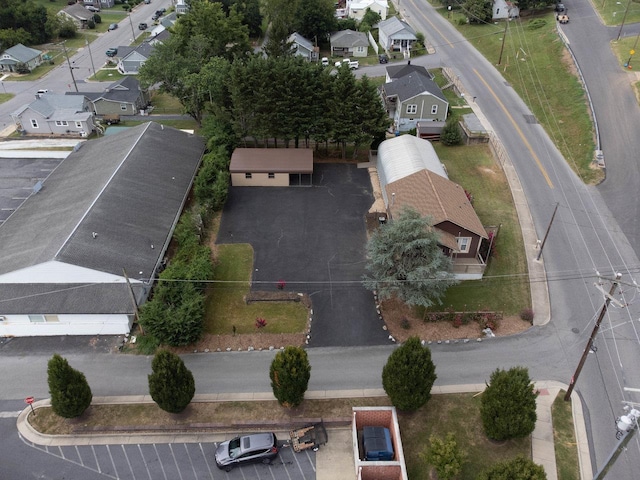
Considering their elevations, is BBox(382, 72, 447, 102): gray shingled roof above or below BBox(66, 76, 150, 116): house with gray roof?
above

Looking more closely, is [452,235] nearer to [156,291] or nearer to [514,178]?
[514,178]

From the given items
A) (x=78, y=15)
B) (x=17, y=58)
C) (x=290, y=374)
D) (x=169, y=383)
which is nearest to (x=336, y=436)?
(x=290, y=374)

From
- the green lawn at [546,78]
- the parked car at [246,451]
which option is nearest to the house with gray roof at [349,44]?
the green lawn at [546,78]

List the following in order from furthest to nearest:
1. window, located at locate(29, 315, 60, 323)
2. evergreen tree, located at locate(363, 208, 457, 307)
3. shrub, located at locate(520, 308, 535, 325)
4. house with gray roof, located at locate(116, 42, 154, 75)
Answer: house with gray roof, located at locate(116, 42, 154, 75) → shrub, located at locate(520, 308, 535, 325) → window, located at locate(29, 315, 60, 323) → evergreen tree, located at locate(363, 208, 457, 307)

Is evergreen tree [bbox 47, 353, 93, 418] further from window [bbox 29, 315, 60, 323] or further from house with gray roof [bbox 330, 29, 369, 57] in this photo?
house with gray roof [bbox 330, 29, 369, 57]

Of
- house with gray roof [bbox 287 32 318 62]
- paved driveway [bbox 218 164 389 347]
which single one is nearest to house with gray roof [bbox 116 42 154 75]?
house with gray roof [bbox 287 32 318 62]

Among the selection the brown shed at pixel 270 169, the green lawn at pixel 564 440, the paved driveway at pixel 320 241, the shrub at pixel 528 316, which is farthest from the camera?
the brown shed at pixel 270 169

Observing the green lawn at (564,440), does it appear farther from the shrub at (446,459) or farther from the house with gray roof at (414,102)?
the house with gray roof at (414,102)

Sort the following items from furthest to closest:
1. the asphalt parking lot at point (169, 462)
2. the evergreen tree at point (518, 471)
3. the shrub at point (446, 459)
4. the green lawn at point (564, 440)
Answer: the asphalt parking lot at point (169, 462) → the green lawn at point (564, 440) → the shrub at point (446, 459) → the evergreen tree at point (518, 471)
